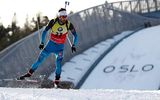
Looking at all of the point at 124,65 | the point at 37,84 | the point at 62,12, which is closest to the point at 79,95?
the point at 62,12

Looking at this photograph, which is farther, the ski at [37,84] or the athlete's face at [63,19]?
the ski at [37,84]

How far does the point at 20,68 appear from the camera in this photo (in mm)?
24422

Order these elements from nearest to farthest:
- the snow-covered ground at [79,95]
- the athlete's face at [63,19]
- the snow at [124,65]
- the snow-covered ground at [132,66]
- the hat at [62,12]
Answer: the snow-covered ground at [79,95], the hat at [62,12], the athlete's face at [63,19], the snow-covered ground at [132,66], the snow at [124,65]

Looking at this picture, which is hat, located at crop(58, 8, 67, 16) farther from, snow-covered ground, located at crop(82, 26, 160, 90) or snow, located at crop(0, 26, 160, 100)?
snow-covered ground, located at crop(82, 26, 160, 90)

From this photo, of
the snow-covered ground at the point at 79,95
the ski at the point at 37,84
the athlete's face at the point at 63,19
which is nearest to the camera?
the snow-covered ground at the point at 79,95

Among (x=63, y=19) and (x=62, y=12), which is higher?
(x=62, y=12)

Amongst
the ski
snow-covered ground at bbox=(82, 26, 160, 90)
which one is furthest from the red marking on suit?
snow-covered ground at bbox=(82, 26, 160, 90)

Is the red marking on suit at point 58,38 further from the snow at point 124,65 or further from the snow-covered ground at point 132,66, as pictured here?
the snow-covered ground at point 132,66

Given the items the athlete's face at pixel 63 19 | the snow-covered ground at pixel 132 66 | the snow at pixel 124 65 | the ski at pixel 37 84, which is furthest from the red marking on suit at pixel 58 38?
the snow-covered ground at pixel 132 66

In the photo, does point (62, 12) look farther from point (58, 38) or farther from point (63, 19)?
point (58, 38)

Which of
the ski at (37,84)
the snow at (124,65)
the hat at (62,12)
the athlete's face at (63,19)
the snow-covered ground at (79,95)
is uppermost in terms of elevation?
the hat at (62,12)

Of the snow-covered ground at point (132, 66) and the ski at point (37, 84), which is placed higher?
the ski at point (37, 84)

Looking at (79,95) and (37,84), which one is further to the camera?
(37,84)

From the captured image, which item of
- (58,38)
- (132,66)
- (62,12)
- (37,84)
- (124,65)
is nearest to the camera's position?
(62,12)
